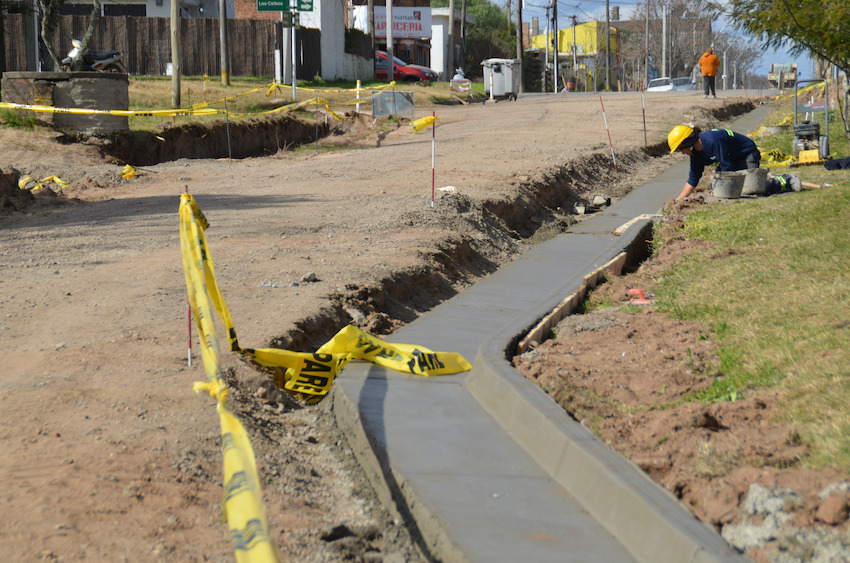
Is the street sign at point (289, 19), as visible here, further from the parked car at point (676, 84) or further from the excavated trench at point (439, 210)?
the parked car at point (676, 84)

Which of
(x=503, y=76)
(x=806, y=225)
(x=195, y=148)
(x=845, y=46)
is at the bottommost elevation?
(x=806, y=225)

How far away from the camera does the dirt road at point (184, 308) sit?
392 cm

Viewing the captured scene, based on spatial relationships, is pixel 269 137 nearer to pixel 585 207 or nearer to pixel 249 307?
pixel 585 207

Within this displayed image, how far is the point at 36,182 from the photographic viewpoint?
15.9 metres

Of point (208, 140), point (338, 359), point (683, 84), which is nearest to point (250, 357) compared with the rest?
point (338, 359)

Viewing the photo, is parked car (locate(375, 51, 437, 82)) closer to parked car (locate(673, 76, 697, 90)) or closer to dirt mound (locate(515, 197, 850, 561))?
parked car (locate(673, 76, 697, 90))

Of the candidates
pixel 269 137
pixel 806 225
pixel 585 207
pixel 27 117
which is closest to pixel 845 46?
pixel 585 207

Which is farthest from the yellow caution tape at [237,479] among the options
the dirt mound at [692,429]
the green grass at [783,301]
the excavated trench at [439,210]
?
the green grass at [783,301]

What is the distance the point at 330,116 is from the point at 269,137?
350 cm

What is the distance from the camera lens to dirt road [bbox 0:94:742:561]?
154 inches

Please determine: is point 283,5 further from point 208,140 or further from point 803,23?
point 803,23

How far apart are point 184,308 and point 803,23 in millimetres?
15368

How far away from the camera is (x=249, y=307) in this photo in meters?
7.31

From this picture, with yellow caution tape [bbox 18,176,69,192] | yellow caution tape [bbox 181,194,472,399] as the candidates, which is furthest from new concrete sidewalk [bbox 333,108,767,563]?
yellow caution tape [bbox 18,176,69,192]
